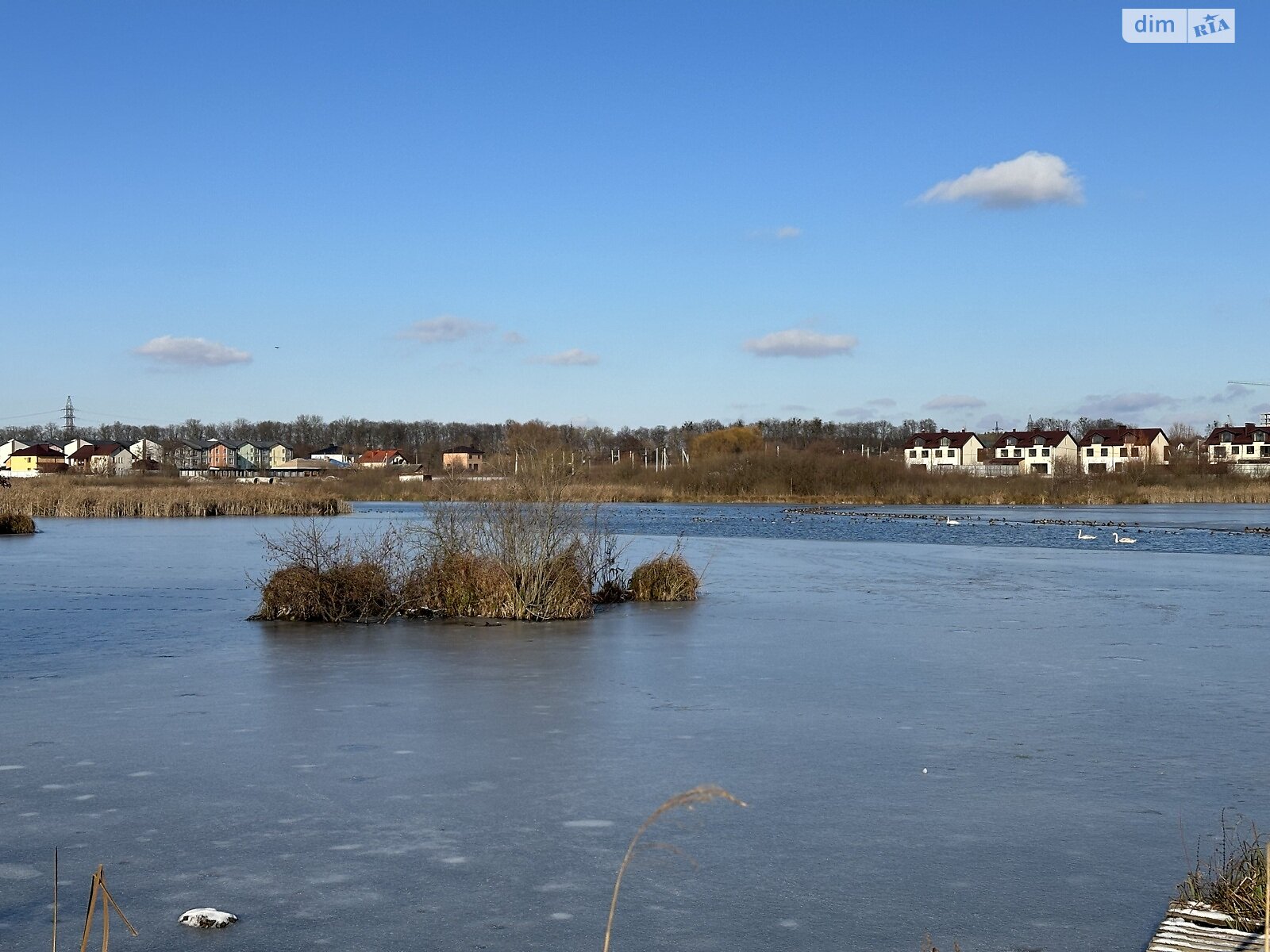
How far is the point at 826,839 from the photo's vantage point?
5.84m

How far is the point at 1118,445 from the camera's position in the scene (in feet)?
375

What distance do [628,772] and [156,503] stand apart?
39.5 m

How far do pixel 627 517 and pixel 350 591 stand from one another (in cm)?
3344

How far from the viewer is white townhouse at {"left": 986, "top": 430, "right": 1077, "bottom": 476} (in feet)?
372

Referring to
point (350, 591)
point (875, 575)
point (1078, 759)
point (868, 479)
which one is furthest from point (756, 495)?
point (1078, 759)

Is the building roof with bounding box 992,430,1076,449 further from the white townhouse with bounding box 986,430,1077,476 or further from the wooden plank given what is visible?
the wooden plank

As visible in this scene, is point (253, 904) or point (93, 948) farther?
point (253, 904)

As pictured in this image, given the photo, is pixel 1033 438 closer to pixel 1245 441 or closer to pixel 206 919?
pixel 1245 441

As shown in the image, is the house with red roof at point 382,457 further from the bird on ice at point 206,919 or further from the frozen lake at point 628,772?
the bird on ice at point 206,919

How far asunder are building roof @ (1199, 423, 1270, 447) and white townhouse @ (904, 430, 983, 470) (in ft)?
70.0

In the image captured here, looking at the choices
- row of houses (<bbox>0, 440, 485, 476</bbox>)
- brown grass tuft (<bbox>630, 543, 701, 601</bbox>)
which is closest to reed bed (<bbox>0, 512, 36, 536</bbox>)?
brown grass tuft (<bbox>630, 543, 701, 601</bbox>)

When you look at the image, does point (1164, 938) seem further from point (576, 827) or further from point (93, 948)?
point (93, 948)

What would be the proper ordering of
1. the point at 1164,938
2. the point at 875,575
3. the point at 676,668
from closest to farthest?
1. the point at 1164,938
2. the point at 676,668
3. the point at 875,575

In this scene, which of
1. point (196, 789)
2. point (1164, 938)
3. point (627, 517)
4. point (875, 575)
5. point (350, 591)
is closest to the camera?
point (1164, 938)
